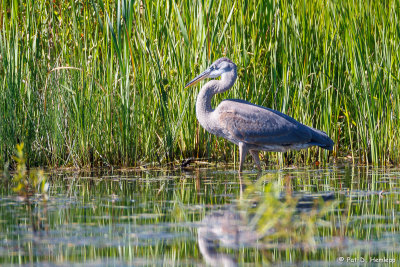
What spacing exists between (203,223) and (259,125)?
9.08 ft

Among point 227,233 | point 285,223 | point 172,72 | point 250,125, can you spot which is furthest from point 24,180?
point 250,125

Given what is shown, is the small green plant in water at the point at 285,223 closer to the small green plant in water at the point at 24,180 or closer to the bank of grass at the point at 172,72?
the small green plant in water at the point at 24,180

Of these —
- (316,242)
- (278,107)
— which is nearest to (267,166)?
(278,107)

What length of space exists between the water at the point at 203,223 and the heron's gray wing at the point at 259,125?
0.84m

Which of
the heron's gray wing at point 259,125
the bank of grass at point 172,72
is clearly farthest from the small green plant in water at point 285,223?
the bank of grass at point 172,72

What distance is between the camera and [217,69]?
639cm

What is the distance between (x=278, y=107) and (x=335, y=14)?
116 cm

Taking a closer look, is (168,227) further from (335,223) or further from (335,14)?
(335,14)

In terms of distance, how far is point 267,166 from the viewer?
6941 millimetres

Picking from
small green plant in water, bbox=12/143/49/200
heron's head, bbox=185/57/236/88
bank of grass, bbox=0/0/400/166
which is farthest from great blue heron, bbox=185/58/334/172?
small green plant in water, bbox=12/143/49/200

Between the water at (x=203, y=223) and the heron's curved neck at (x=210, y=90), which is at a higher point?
the heron's curved neck at (x=210, y=90)

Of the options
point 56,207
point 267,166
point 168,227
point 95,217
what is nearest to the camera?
point 168,227

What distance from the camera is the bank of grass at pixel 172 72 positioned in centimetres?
626

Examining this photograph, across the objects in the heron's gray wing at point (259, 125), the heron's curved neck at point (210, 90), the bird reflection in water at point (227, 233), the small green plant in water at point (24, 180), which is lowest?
the bird reflection in water at point (227, 233)
